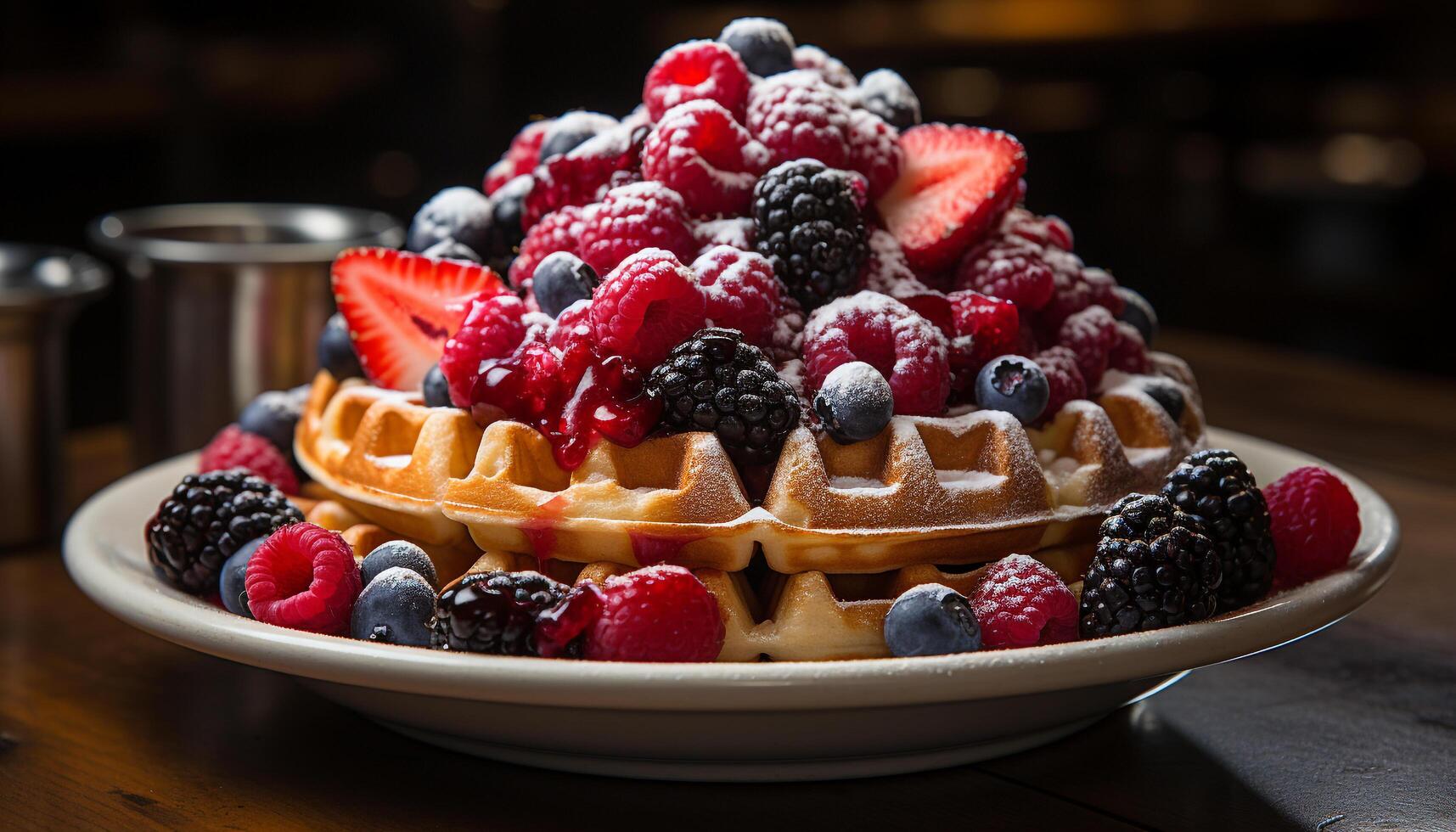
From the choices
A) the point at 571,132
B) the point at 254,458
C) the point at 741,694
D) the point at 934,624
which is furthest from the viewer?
the point at 254,458

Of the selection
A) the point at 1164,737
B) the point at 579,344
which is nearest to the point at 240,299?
the point at 579,344

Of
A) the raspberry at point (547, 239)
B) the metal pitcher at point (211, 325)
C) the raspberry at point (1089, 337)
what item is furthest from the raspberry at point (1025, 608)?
the metal pitcher at point (211, 325)

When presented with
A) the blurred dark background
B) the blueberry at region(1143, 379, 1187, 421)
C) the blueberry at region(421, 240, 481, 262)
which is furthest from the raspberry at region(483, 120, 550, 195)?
the blurred dark background

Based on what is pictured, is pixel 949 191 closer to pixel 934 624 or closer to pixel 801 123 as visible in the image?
pixel 801 123

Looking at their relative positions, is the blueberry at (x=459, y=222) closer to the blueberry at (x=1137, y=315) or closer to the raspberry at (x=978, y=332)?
the raspberry at (x=978, y=332)

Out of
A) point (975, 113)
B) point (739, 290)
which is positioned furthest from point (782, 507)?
point (975, 113)
